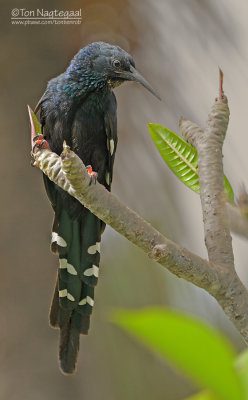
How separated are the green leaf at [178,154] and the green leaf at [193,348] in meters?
1.00

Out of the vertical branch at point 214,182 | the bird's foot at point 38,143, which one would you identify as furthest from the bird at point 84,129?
the vertical branch at point 214,182

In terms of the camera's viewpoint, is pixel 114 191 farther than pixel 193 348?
Yes

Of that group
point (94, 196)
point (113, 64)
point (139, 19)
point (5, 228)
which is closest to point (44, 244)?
point (5, 228)

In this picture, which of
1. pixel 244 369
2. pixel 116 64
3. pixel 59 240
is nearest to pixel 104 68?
pixel 116 64

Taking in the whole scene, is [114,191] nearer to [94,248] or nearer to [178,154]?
[94,248]

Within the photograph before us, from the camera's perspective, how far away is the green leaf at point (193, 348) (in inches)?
12.4

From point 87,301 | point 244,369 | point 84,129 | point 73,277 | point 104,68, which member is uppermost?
point 104,68

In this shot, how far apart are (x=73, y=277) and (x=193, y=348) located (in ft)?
6.16

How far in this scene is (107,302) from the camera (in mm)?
2912

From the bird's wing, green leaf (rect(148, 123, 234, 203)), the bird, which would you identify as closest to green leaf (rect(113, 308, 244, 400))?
green leaf (rect(148, 123, 234, 203))

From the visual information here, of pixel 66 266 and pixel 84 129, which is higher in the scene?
pixel 84 129

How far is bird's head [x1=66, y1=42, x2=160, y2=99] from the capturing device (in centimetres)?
230

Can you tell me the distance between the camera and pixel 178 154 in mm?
1327

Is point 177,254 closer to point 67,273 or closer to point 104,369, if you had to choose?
point 67,273
